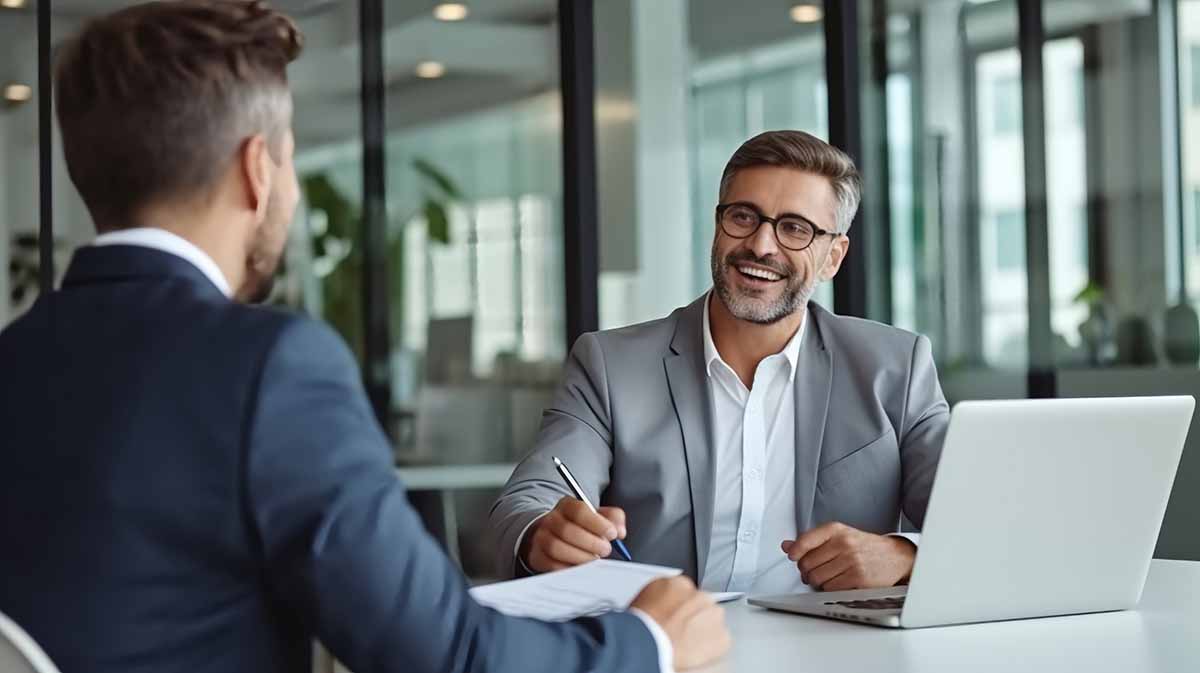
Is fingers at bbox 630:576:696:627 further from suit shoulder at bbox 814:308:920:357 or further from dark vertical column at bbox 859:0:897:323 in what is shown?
dark vertical column at bbox 859:0:897:323

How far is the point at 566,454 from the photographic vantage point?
2363 mm

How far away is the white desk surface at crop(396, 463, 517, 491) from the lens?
18.0ft

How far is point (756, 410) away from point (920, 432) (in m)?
0.28

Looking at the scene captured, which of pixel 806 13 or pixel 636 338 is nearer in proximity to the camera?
pixel 636 338

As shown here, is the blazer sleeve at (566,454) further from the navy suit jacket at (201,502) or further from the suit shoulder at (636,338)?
the navy suit jacket at (201,502)

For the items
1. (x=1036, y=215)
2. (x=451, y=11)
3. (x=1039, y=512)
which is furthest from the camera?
(x=451, y=11)

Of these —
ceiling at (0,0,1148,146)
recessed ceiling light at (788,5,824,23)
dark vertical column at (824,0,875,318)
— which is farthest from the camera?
ceiling at (0,0,1148,146)

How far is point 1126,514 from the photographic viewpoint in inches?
70.2

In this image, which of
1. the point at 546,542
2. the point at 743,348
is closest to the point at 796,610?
the point at 546,542

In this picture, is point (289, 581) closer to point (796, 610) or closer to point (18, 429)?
point (18, 429)

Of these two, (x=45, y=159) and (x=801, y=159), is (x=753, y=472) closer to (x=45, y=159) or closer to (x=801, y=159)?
(x=801, y=159)

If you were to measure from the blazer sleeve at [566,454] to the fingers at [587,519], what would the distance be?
0.15 m

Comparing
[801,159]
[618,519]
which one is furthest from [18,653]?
[801,159]

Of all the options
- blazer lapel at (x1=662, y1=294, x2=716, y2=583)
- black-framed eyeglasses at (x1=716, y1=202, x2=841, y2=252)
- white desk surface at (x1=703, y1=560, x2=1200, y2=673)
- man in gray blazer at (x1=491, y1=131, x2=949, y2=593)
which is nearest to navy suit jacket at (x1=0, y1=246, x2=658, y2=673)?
white desk surface at (x1=703, y1=560, x2=1200, y2=673)
